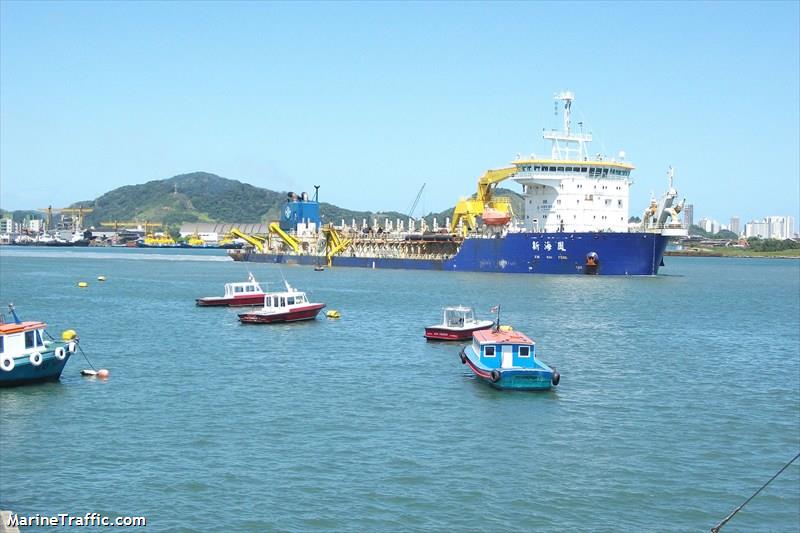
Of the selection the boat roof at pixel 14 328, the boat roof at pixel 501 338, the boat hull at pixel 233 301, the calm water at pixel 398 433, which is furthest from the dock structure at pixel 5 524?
the boat hull at pixel 233 301

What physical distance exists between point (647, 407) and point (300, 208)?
107191mm

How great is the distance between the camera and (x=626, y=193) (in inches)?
3285

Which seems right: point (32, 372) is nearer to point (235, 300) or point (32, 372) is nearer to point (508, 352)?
point (508, 352)

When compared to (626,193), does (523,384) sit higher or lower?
lower

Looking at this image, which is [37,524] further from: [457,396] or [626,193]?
[626,193]

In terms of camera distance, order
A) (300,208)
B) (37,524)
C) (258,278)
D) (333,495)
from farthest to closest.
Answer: (300,208) → (258,278) → (333,495) → (37,524)

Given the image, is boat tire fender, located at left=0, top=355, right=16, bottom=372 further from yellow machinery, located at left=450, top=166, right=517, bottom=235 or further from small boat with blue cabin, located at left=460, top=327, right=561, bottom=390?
yellow machinery, located at left=450, top=166, right=517, bottom=235

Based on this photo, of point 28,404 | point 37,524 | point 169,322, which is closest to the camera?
point 37,524

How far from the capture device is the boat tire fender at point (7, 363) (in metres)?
27.8

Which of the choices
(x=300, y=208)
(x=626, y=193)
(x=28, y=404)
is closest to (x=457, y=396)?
(x=28, y=404)

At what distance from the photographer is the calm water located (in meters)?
18.0

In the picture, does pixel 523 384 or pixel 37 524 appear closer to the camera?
pixel 37 524

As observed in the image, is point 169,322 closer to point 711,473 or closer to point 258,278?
point 711,473

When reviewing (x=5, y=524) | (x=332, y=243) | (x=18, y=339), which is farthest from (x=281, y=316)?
(x=332, y=243)
